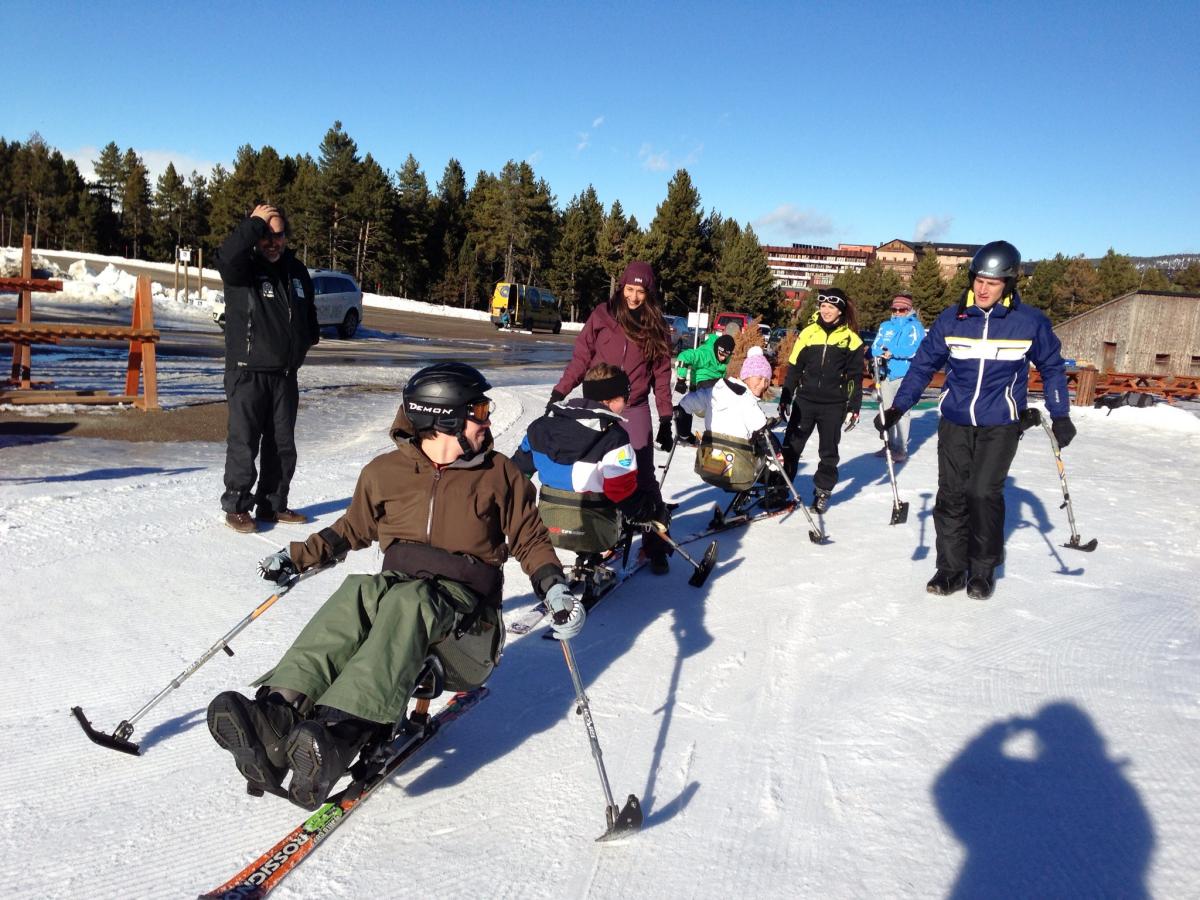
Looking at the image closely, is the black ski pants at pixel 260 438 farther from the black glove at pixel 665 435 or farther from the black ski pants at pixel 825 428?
the black ski pants at pixel 825 428

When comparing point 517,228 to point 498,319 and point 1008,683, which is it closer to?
point 498,319

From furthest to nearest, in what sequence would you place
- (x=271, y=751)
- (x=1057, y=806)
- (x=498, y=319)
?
1. (x=498, y=319)
2. (x=1057, y=806)
3. (x=271, y=751)

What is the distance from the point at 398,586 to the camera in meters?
2.79

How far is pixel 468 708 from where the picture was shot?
327cm

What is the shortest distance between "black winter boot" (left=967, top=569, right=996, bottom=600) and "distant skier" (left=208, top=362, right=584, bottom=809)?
3615mm

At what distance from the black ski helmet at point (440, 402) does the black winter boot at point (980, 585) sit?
399cm

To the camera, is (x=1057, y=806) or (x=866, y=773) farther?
(x=866, y=773)

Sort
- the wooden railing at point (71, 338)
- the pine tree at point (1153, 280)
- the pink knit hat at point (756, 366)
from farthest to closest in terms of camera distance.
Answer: the pine tree at point (1153, 280), the wooden railing at point (71, 338), the pink knit hat at point (756, 366)

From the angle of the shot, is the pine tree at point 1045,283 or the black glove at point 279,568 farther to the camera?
the pine tree at point 1045,283

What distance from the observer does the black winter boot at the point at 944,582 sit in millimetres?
5590

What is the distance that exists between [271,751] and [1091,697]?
3679 millimetres

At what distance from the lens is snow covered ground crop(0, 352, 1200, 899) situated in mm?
A: 2576

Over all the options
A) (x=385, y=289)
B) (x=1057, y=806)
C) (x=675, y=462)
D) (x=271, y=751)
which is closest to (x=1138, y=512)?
(x=675, y=462)

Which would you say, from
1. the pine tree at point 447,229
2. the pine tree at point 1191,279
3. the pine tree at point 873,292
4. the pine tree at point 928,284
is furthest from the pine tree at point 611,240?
the pine tree at point 1191,279
